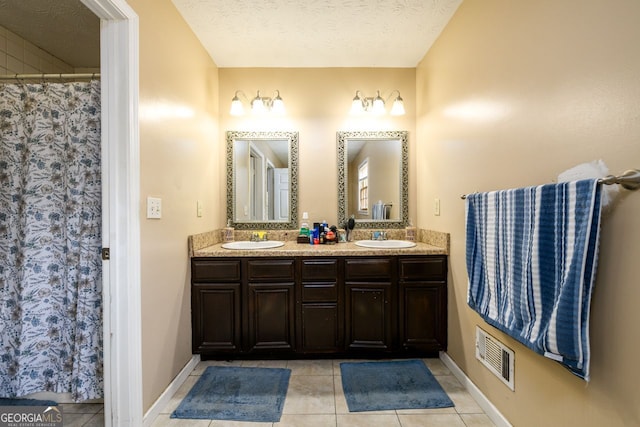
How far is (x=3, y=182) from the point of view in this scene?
1584 mm

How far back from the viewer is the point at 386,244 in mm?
2338

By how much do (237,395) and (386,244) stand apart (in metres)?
1.45

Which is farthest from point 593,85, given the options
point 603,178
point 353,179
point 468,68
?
point 353,179

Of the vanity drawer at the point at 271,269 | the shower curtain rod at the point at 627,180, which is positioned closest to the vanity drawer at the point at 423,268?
A: the vanity drawer at the point at 271,269

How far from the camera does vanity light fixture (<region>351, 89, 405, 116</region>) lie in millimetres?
2494

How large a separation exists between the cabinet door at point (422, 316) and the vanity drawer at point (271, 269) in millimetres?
808

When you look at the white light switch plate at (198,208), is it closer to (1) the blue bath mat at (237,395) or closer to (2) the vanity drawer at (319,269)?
(2) the vanity drawer at (319,269)

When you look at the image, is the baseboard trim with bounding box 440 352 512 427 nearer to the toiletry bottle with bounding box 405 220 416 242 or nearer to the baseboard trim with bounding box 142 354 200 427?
the toiletry bottle with bounding box 405 220 416 242

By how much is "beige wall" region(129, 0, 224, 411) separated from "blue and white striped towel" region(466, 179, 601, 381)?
5.62 ft

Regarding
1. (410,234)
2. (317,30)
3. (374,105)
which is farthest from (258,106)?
(410,234)

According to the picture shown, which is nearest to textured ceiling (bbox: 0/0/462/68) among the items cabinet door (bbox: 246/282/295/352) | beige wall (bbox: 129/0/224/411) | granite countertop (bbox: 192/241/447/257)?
beige wall (bbox: 129/0/224/411)

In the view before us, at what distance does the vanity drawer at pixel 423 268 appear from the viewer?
207cm

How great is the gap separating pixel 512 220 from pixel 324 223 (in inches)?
58.0

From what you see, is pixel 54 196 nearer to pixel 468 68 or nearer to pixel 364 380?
pixel 364 380
